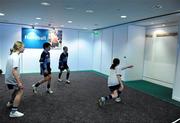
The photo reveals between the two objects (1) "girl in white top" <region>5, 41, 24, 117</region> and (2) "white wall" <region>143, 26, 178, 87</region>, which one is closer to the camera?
(1) "girl in white top" <region>5, 41, 24, 117</region>

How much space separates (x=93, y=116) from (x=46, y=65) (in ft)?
7.27

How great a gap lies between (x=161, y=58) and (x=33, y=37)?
668 cm

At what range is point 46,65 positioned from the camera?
4.98m

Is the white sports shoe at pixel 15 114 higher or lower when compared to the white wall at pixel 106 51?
lower

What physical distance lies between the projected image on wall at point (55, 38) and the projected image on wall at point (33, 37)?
0.94 ft

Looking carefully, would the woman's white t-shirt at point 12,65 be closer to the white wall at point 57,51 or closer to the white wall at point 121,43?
the white wall at point 121,43

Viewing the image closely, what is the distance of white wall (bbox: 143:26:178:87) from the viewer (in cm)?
651

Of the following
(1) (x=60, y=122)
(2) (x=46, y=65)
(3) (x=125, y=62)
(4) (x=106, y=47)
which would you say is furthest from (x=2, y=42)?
(1) (x=60, y=122)

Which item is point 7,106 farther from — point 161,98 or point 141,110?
point 161,98

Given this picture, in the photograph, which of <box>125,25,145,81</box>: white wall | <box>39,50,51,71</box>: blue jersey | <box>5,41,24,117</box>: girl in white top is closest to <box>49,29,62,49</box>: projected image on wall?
<box>125,25,145,81</box>: white wall

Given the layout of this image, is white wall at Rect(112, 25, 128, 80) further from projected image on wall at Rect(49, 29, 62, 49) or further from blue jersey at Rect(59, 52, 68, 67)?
projected image on wall at Rect(49, 29, 62, 49)

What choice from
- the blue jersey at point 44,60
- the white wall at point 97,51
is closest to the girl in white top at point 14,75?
the blue jersey at point 44,60

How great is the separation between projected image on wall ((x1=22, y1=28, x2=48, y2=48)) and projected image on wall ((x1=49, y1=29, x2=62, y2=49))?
0.29m

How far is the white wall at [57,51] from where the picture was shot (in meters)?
8.62
